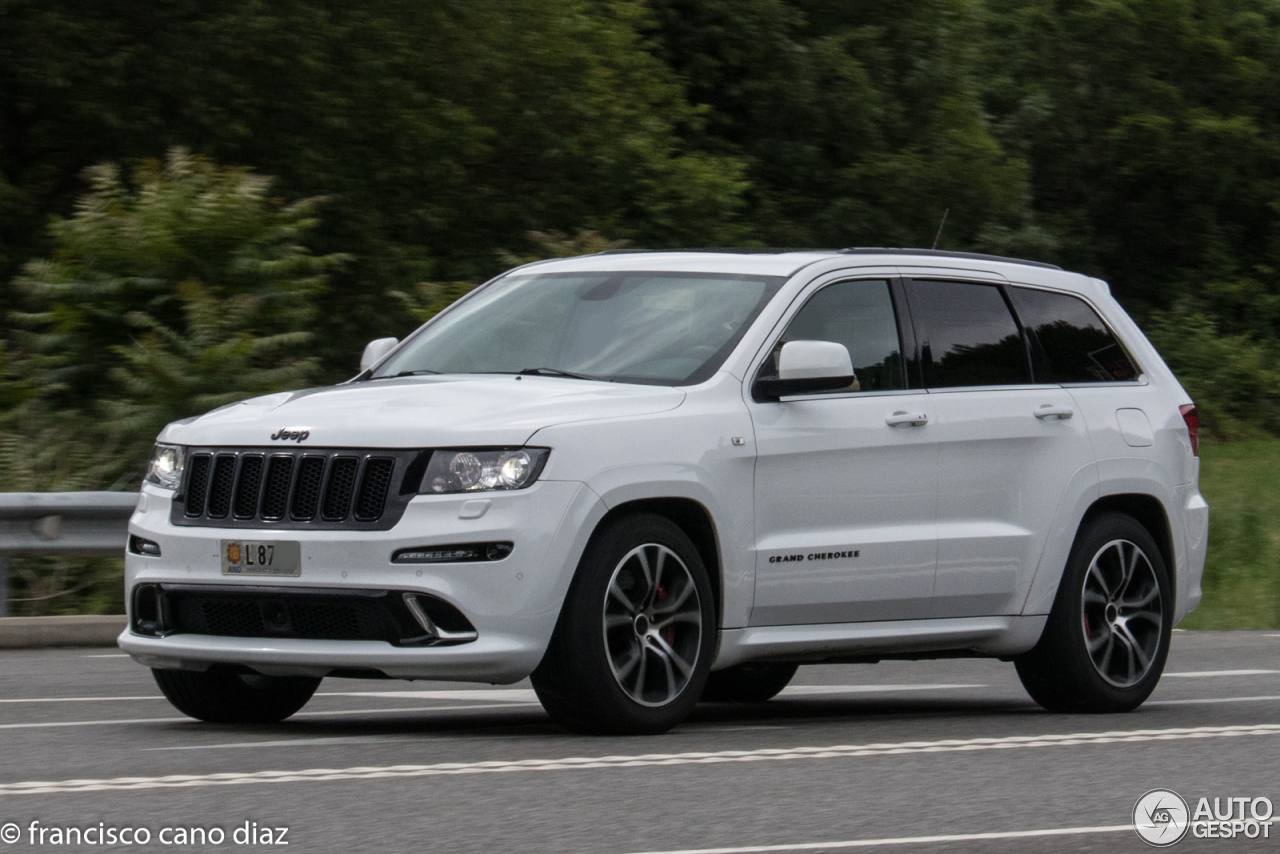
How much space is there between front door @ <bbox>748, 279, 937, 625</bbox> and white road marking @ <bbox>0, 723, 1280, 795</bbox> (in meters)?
0.76

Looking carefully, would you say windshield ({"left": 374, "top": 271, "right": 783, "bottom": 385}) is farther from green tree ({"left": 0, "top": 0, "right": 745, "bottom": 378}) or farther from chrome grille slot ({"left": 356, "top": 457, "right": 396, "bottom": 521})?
green tree ({"left": 0, "top": 0, "right": 745, "bottom": 378})

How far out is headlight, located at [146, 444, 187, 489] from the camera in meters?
8.02

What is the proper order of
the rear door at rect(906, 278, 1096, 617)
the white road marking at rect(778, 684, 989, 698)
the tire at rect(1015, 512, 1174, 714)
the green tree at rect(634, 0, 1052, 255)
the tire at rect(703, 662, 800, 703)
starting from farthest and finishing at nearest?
1. the green tree at rect(634, 0, 1052, 255)
2. the white road marking at rect(778, 684, 989, 698)
3. the tire at rect(703, 662, 800, 703)
4. the tire at rect(1015, 512, 1174, 714)
5. the rear door at rect(906, 278, 1096, 617)

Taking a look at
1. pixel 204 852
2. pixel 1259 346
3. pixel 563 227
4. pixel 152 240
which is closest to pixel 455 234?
pixel 563 227

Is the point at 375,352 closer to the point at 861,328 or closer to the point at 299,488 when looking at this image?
the point at 299,488

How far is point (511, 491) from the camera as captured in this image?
24.3 feet

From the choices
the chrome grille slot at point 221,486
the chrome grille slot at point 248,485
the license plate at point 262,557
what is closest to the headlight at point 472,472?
the license plate at point 262,557

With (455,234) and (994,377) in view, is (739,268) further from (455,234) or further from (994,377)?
(455,234)

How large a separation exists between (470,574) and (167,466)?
4.53 feet

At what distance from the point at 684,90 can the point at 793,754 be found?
82.0 ft

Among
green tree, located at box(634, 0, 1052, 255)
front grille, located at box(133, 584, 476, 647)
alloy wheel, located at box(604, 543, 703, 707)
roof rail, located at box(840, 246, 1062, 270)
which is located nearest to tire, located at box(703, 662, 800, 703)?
roof rail, located at box(840, 246, 1062, 270)

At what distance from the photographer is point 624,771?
6883 millimetres

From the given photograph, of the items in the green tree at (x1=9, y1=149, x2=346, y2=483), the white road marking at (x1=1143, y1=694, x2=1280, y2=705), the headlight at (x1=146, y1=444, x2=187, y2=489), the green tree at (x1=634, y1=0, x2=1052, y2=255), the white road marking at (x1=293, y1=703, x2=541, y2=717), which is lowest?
the green tree at (x1=634, y1=0, x2=1052, y2=255)

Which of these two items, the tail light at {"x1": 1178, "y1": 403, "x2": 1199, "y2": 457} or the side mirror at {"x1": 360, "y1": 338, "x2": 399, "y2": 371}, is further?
the tail light at {"x1": 1178, "y1": 403, "x2": 1199, "y2": 457}
